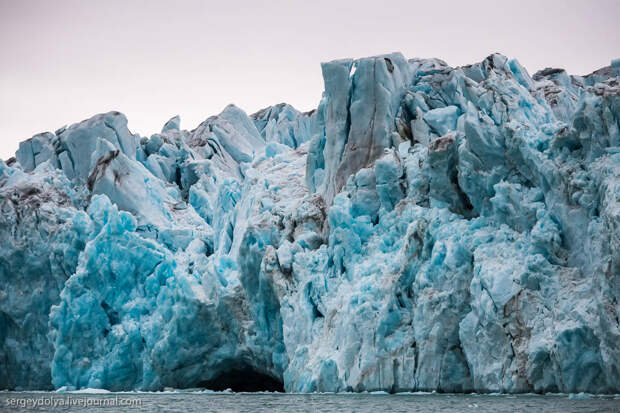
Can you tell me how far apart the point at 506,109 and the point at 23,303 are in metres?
28.5

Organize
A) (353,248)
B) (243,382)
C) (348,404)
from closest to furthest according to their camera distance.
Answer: (348,404) → (353,248) → (243,382)

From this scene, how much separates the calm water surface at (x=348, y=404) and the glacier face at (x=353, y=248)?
0.93 metres

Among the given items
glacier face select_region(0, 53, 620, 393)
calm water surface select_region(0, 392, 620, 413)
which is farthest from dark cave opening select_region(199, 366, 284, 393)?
calm water surface select_region(0, 392, 620, 413)

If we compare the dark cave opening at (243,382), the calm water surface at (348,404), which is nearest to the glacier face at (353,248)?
the dark cave opening at (243,382)

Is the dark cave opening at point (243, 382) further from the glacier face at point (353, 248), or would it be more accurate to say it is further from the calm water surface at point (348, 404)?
the calm water surface at point (348, 404)

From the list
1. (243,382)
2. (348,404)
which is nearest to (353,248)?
(348,404)

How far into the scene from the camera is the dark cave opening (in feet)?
129

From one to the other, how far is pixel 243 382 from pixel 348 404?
1812 centimetres

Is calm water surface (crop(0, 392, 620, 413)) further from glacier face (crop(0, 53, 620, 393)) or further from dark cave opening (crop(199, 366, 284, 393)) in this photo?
dark cave opening (crop(199, 366, 284, 393))

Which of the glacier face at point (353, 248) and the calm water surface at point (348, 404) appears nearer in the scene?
the calm water surface at point (348, 404)

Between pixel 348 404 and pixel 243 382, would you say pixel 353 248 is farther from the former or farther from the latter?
pixel 243 382

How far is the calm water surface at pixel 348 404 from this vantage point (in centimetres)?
2044

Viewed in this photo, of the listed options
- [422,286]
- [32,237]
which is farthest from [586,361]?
[32,237]

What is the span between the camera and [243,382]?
4203 cm
